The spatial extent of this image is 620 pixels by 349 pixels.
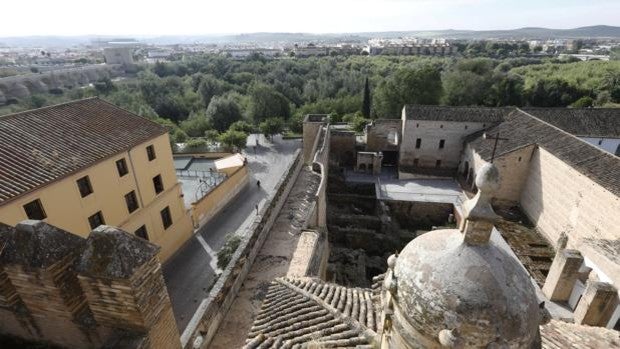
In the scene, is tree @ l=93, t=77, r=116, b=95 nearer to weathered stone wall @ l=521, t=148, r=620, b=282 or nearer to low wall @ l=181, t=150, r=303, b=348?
low wall @ l=181, t=150, r=303, b=348

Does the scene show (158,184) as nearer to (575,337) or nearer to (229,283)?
(229,283)

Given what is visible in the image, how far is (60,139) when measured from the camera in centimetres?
1382

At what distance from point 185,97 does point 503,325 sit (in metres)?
56.0

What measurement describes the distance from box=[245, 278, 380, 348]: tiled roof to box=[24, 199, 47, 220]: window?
9253mm

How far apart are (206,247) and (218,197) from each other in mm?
4374

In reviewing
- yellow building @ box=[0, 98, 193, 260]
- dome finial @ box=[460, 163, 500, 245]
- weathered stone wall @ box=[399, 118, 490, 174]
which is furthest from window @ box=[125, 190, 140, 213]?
weathered stone wall @ box=[399, 118, 490, 174]

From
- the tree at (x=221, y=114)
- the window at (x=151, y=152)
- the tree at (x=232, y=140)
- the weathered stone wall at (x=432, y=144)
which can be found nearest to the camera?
the window at (x=151, y=152)

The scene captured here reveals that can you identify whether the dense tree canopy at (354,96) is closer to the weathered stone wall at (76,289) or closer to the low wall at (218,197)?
the low wall at (218,197)

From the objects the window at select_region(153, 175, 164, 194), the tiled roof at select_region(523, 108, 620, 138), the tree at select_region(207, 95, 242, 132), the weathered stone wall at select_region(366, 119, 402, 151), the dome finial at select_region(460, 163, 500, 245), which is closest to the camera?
the dome finial at select_region(460, 163, 500, 245)

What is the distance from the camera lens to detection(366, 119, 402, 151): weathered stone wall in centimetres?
2977

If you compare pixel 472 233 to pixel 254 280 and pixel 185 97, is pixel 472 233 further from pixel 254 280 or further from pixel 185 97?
pixel 185 97

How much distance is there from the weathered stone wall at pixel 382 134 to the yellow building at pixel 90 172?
17.7m

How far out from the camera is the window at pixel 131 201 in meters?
15.7

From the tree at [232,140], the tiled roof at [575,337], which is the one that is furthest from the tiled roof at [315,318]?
the tree at [232,140]
